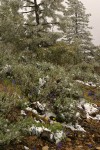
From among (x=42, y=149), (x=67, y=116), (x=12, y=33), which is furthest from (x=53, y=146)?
(x=12, y=33)

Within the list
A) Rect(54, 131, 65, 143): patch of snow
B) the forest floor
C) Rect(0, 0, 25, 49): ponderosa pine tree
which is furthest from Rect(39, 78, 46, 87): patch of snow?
Rect(0, 0, 25, 49): ponderosa pine tree

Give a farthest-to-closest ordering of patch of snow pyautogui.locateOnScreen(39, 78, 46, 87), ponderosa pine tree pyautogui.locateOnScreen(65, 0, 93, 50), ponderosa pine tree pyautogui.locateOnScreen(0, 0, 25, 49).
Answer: ponderosa pine tree pyautogui.locateOnScreen(65, 0, 93, 50) → ponderosa pine tree pyautogui.locateOnScreen(0, 0, 25, 49) → patch of snow pyautogui.locateOnScreen(39, 78, 46, 87)

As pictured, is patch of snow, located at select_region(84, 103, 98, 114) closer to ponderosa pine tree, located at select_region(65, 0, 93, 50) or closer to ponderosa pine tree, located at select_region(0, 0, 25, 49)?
ponderosa pine tree, located at select_region(0, 0, 25, 49)

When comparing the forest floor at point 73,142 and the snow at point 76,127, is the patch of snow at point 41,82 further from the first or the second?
the snow at point 76,127

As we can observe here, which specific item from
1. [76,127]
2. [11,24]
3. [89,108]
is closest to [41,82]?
[89,108]

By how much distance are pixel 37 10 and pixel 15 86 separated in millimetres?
12741

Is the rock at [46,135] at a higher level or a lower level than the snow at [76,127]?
higher

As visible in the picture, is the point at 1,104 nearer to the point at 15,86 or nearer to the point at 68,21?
the point at 15,86

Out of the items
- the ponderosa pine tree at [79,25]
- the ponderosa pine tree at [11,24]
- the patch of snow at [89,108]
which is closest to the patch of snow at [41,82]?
the patch of snow at [89,108]

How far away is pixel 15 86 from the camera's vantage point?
424 inches

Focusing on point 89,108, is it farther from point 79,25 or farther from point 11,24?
point 79,25

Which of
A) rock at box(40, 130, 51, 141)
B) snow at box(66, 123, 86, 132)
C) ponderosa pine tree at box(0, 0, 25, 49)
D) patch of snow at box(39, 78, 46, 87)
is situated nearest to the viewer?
A: rock at box(40, 130, 51, 141)

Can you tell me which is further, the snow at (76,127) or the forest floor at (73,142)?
the snow at (76,127)

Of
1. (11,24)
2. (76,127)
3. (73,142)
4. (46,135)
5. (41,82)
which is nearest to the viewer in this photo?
(46,135)
